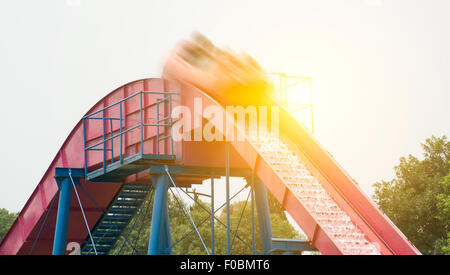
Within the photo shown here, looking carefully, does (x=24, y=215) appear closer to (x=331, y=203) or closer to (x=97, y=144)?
(x=97, y=144)

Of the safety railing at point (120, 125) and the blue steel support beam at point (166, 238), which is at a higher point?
the safety railing at point (120, 125)

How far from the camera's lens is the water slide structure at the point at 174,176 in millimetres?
17297

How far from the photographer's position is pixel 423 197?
45094 millimetres

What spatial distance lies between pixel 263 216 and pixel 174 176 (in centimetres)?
359

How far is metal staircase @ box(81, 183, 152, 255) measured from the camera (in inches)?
1093

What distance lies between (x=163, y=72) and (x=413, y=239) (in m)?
27.2

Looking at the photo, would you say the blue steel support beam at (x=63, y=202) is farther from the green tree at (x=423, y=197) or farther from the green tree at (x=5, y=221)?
the green tree at (x=5, y=221)

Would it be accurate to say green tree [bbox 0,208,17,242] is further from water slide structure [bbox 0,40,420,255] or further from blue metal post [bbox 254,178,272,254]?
blue metal post [bbox 254,178,272,254]

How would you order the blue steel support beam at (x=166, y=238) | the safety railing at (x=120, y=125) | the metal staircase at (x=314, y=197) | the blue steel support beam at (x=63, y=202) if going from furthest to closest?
the blue steel support beam at (x=63, y=202), the blue steel support beam at (x=166, y=238), the safety railing at (x=120, y=125), the metal staircase at (x=314, y=197)

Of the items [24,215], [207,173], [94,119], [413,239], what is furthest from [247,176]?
[413,239]

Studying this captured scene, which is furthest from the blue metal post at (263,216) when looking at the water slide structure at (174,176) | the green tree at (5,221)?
the green tree at (5,221)

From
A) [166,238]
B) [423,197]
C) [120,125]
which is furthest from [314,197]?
[423,197]

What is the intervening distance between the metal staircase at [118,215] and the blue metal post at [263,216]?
456 cm

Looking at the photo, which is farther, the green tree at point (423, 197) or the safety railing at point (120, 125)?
the green tree at point (423, 197)
